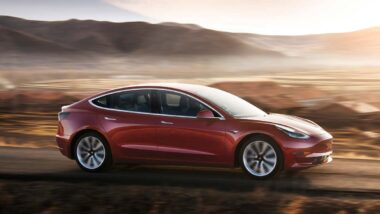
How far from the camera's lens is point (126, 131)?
10.9 meters

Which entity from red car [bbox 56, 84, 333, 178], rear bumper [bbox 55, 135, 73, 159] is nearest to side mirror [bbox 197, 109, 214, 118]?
red car [bbox 56, 84, 333, 178]

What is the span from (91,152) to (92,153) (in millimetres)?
22

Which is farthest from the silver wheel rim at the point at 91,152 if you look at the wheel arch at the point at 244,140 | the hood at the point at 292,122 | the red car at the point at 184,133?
the hood at the point at 292,122

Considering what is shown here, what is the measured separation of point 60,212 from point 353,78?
108271mm

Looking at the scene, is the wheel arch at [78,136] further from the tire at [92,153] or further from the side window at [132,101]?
the side window at [132,101]

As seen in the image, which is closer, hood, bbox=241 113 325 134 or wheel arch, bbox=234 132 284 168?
wheel arch, bbox=234 132 284 168

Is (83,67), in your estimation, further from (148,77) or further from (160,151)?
(160,151)

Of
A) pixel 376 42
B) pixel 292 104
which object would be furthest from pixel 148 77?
pixel 292 104

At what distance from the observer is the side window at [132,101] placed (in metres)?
10.9

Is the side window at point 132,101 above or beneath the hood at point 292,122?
above

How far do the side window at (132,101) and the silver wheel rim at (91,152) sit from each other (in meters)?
0.64

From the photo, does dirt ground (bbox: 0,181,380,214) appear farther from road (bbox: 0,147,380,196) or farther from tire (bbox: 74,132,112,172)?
tire (bbox: 74,132,112,172)

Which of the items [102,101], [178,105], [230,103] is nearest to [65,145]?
[102,101]

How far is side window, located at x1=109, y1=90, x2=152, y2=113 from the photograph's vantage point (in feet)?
35.9
